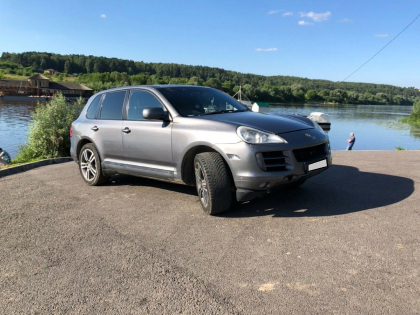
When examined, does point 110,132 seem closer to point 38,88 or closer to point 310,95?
point 38,88

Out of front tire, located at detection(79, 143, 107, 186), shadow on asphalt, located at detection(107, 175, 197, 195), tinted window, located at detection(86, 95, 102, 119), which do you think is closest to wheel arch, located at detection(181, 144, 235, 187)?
shadow on asphalt, located at detection(107, 175, 197, 195)

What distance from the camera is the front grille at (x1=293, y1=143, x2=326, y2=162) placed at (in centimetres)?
391

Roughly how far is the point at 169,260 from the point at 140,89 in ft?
10.0

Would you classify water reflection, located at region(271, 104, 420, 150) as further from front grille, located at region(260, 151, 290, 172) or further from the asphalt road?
front grille, located at region(260, 151, 290, 172)

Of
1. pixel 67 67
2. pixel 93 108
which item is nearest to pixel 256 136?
pixel 93 108

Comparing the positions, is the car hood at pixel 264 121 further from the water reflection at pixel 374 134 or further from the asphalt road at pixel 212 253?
the water reflection at pixel 374 134

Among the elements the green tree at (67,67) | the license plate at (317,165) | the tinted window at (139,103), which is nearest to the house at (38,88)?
the green tree at (67,67)

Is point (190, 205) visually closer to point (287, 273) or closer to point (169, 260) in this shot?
point (169, 260)

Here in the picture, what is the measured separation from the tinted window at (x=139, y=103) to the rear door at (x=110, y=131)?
236mm

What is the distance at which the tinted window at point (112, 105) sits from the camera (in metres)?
5.46

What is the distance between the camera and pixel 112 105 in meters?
5.65

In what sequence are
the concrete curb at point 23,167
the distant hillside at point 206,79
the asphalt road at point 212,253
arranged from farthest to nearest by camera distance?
the distant hillside at point 206,79, the concrete curb at point 23,167, the asphalt road at point 212,253

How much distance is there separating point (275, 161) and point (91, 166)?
3.58 m

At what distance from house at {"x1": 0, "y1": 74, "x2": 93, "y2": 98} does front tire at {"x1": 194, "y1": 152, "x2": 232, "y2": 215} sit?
129176 mm
